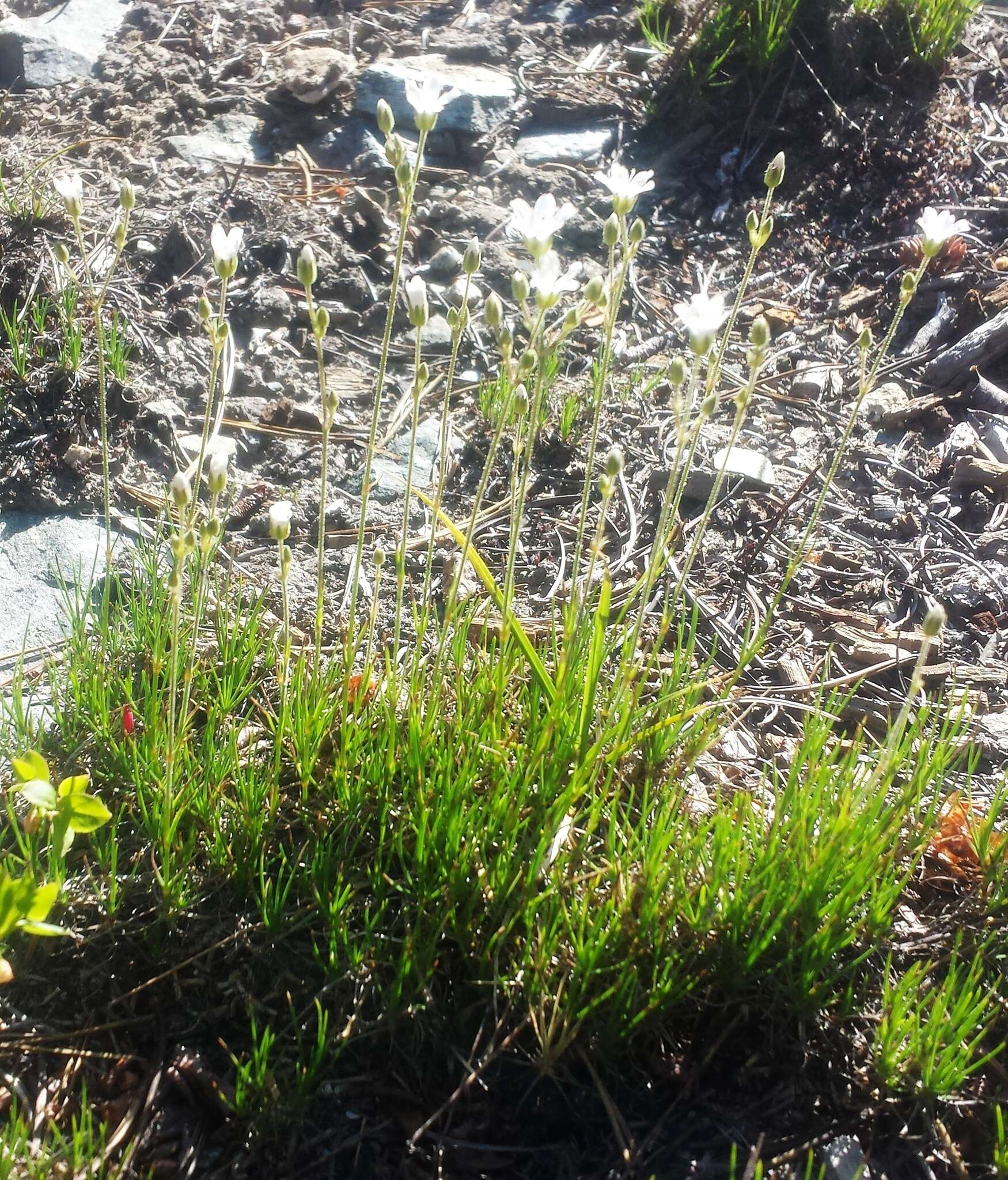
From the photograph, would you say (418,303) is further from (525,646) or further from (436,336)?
(436,336)

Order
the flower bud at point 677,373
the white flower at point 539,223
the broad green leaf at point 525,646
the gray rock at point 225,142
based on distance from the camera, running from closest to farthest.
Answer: the white flower at point 539,223 < the flower bud at point 677,373 < the broad green leaf at point 525,646 < the gray rock at point 225,142

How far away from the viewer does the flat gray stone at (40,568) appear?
2.49 meters

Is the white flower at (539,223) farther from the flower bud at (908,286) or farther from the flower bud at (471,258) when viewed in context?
the flower bud at (908,286)

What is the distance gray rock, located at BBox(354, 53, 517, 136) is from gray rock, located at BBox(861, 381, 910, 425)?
2148mm

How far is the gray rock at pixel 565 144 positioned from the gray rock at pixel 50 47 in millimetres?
1963

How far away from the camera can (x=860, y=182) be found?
4.12 meters

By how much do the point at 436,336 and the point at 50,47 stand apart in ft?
7.87

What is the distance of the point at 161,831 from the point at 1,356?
1955 mm

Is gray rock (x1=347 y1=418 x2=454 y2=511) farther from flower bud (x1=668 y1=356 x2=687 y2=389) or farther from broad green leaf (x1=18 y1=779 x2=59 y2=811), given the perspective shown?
broad green leaf (x1=18 y1=779 x2=59 y2=811)

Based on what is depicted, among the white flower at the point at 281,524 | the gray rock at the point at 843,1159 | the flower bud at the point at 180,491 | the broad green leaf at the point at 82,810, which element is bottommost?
the gray rock at the point at 843,1159

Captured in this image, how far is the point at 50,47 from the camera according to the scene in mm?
4355

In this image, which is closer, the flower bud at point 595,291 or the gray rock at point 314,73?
the flower bud at point 595,291

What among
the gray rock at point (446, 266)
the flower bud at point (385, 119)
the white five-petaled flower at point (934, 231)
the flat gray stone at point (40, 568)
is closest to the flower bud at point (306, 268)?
the flower bud at point (385, 119)

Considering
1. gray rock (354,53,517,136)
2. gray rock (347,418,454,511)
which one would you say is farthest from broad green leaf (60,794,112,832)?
A: gray rock (354,53,517,136)
